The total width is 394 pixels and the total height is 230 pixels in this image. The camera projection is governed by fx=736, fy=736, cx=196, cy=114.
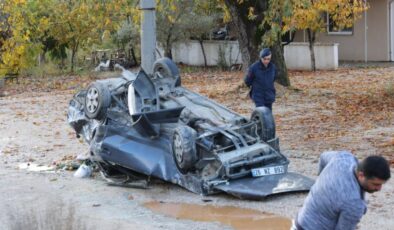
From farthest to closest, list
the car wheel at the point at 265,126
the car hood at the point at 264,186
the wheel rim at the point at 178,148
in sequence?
the car wheel at the point at 265,126
the wheel rim at the point at 178,148
the car hood at the point at 264,186

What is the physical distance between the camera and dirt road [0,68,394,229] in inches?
331

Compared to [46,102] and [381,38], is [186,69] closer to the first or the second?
[381,38]

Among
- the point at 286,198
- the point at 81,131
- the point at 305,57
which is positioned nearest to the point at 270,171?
the point at 286,198

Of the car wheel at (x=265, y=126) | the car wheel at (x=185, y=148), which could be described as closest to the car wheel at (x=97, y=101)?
the car wheel at (x=185, y=148)

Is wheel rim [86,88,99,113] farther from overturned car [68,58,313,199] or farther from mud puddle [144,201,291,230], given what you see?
mud puddle [144,201,291,230]

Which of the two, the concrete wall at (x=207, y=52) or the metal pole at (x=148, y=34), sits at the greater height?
the metal pole at (x=148, y=34)

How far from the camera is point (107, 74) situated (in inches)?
1267

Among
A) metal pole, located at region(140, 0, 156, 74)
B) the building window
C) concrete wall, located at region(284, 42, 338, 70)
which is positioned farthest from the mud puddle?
the building window

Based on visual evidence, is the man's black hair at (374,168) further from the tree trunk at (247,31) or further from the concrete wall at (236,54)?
the concrete wall at (236,54)

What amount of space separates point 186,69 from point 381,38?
8695 mm

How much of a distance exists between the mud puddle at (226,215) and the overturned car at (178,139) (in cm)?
39

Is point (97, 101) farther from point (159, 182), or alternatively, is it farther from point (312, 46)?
point (312, 46)

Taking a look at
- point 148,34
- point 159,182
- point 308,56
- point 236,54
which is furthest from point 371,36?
point 159,182

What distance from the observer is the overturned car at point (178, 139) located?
939cm
